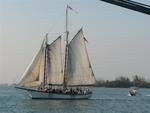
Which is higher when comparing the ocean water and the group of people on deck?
the group of people on deck

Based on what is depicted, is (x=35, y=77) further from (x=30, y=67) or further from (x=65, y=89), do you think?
(x=65, y=89)

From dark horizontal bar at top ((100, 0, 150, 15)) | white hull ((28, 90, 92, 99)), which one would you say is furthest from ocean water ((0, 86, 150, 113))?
dark horizontal bar at top ((100, 0, 150, 15))

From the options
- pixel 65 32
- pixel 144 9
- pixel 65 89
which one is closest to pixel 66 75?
pixel 65 89

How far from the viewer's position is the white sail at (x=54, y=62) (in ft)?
239

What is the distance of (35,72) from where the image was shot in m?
70.4

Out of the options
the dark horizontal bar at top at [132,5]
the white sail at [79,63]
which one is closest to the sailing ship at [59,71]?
the white sail at [79,63]

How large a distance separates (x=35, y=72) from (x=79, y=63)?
21.8ft

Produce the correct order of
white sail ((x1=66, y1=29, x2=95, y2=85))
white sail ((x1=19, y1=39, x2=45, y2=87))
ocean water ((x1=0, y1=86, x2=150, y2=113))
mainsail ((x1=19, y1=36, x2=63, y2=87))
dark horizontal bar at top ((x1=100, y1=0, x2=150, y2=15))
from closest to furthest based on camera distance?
1. dark horizontal bar at top ((x1=100, y1=0, x2=150, y2=15))
2. ocean water ((x1=0, y1=86, x2=150, y2=113))
3. white sail ((x1=19, y1=39, x2=45, y2=87))
4. white sail ((x1=66, y1=29, x2=95, y2=85))
5. mainsail ((x1=19, y1=36, x2=63, y2=87))

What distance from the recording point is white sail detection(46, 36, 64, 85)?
7281 cm

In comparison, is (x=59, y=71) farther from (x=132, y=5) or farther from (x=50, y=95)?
(x=132, y=5)

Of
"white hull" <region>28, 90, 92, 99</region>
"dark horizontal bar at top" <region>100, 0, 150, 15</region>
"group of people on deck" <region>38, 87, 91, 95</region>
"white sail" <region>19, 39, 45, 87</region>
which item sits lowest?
"dark horizontal bar at top" <region>100, 0, 150, 15</region>

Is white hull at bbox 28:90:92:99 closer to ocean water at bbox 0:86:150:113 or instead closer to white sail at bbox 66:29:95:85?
ocean water at bbox 0:86:150:113

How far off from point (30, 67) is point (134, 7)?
65.3 m

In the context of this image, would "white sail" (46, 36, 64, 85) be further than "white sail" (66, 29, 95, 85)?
Yes
